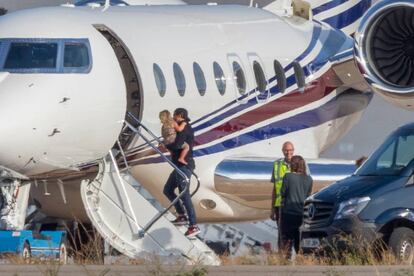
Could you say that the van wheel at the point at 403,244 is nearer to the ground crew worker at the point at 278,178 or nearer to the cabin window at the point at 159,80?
the ground crew worker at the point at 278,178

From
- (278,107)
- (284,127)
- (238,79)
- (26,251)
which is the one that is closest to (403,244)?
(26,251)

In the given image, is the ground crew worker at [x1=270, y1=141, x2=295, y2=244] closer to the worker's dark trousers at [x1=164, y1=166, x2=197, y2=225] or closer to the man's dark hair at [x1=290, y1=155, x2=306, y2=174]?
the man's dark hair at [x1=290, y1=155, x2=306, y2=174]

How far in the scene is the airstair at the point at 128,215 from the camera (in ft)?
69.1

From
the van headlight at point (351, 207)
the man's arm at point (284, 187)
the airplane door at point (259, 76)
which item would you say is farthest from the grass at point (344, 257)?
the airplane door at point (259, 76)

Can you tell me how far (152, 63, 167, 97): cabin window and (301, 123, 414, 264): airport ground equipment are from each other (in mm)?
3888

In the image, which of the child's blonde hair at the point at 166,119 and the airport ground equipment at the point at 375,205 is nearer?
the airport ground equipment at the point at 375,205

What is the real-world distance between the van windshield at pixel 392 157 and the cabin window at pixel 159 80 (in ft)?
13.3

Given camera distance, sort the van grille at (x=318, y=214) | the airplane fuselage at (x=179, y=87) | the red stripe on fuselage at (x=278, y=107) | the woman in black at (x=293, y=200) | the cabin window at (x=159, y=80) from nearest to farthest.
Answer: the van grille at (x=318, y=214)
the airplane fuselage at (x=179, y=87)
the woman in black at (x=293, y=200)
the cabin window at (x=159, y=80)
the red stripe on fuselage at (x=278, y=107)

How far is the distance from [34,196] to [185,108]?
8.02 ft

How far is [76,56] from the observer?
21.4 metres

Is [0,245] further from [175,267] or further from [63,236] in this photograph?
[175,267]

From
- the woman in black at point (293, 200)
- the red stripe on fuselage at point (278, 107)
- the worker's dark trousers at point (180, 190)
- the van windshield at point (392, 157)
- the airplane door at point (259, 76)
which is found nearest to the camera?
the van windshield at point (392, 157)

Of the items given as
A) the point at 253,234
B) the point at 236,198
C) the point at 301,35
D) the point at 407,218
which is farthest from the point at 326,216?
the point at 253,234

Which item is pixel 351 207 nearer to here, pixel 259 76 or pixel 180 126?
pixel 180 126
